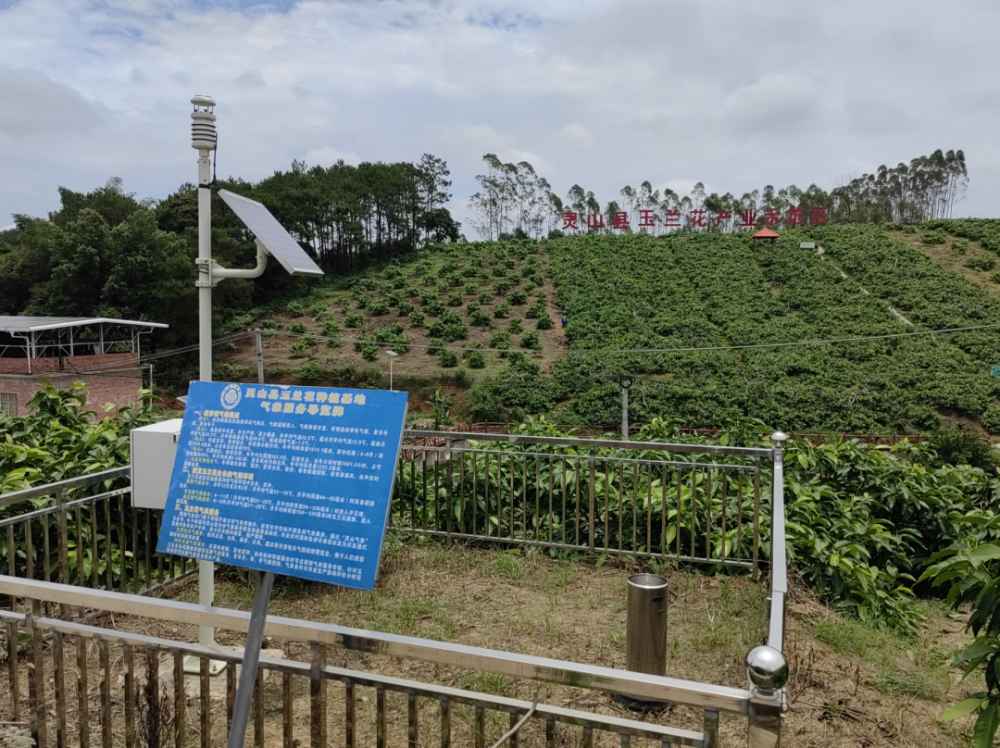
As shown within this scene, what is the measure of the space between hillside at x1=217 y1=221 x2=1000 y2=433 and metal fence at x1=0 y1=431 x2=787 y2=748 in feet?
64.4

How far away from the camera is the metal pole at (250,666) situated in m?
1.56

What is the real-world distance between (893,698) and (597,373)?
24735 mm

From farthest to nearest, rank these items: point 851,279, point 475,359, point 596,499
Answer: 1. point 851,279
2. point 475,359
3. point 596,499

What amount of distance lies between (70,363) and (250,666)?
28.3 m

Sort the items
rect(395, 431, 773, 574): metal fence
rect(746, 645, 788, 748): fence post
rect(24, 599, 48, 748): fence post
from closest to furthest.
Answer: rect(746, 645, 788, 748): fence post
rect(24, 599, 48, 748): fence post
rect(395, 431, 773, 574): metal fence

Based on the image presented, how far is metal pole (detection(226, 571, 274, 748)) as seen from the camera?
5.12 feet

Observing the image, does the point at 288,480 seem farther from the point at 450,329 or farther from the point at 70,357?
the point at 450,329

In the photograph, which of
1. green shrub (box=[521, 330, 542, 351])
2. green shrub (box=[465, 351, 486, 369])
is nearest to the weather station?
green shrub (box=[465, 351, 486, 369])

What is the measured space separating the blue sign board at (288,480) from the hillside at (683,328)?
2320 cm

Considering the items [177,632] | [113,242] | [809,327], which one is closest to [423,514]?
[177,632]

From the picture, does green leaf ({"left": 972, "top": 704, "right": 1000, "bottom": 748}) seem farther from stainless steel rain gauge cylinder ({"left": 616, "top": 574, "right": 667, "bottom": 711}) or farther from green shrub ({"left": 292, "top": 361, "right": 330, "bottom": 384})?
green shrub ({"left": 292, "top": 361, "right": 330, "bottom": 384})

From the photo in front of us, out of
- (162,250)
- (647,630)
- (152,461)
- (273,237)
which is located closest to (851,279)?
(162,250)

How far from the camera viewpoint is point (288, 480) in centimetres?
165

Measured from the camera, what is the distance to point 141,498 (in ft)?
11.2
